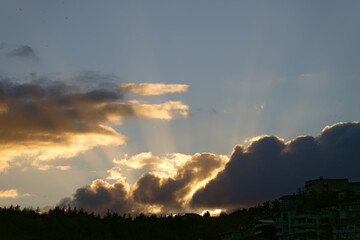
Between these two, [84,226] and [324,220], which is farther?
[84,226]

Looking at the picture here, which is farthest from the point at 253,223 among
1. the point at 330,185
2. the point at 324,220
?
the point at 324,220

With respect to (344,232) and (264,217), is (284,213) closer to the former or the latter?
(344,232)

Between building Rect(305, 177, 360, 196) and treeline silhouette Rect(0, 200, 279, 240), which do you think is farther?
building Rect(305, 177, 360, 196)

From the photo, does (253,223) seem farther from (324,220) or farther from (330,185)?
(324,220)

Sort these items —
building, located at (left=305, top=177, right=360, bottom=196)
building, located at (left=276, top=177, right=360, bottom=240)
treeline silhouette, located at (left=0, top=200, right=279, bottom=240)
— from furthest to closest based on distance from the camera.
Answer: building, located at (left=305, top=177, right=360, bottom=196) < treeline silhouette, located at (left=0, top=200, right=279, bottom=240) < building, located at (left=276, top=177, right=360, bottom=240)

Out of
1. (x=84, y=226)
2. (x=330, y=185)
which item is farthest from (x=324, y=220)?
(x=84, y=226)

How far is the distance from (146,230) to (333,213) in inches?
2649

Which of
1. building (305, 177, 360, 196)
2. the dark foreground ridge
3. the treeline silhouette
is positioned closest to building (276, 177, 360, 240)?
the dark foreground ridge

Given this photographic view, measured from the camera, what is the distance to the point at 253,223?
556ft

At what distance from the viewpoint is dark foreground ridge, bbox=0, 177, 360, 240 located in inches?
5443

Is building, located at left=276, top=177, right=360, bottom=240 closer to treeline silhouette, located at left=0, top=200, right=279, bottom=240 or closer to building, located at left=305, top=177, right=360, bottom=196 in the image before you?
building, located at left=305, top=177, right=360, bottom=196

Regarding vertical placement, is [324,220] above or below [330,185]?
below

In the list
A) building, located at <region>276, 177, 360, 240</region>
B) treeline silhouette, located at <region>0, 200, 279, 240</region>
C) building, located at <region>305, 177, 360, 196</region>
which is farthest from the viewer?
building, located at <region>305, 177, 360, 196</region>

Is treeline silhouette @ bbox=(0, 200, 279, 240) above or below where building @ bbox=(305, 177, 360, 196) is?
below
